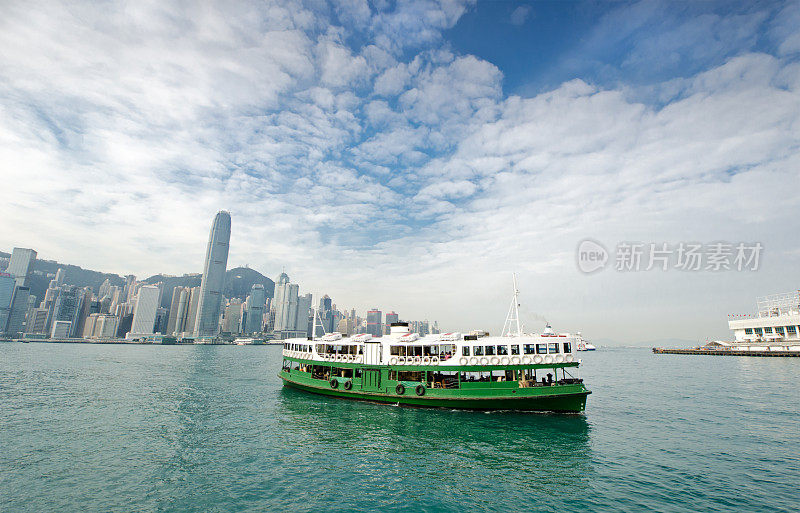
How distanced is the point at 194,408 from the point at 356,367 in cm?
1623

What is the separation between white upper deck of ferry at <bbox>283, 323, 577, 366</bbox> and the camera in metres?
30.7

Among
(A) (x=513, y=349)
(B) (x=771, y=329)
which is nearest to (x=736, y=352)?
(B) (x=771, y=329)

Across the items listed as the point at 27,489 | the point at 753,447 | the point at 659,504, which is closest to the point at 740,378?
the point at 753,447

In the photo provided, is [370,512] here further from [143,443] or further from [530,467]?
[143,443]

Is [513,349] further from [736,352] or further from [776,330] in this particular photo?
[736,352]

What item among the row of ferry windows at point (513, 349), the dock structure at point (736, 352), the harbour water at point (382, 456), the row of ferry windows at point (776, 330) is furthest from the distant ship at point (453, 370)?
the row of ferry windows at point (776, 330)

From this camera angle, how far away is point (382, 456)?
21625mm

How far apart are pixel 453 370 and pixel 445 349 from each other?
2884 mm

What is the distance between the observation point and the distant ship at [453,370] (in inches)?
1188

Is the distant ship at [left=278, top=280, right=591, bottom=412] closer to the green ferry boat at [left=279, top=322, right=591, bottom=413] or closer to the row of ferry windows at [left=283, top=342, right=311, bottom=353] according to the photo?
the green ferry boat at [left=279, top=322, right=591, bottom=413]

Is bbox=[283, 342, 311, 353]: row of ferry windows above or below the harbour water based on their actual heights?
above

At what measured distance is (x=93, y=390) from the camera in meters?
42.3

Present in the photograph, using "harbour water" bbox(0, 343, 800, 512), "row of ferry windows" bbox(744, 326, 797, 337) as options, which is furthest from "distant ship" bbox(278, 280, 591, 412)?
"row of ferry windows" bbox(744, 326, 797, 337)

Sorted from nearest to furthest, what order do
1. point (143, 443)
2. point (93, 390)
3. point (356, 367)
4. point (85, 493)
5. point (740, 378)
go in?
point (85, 493) → point (143, 443) → point (356, 367) → point (93, 390) → point (740, 378)
